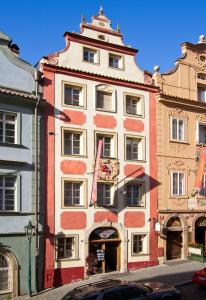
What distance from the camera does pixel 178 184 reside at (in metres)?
28.1

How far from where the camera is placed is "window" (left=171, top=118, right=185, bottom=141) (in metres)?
28.2

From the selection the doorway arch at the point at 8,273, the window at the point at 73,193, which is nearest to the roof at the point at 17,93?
the window at the point at 73,193

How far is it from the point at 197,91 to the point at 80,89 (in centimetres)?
963

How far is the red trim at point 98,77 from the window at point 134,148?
11.5 ft

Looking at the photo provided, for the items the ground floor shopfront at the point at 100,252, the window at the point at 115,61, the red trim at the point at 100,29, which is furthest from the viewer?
the window at the point at 115,61

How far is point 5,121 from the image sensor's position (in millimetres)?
21859

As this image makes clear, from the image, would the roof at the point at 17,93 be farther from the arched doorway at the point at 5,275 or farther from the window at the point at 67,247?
the arched doorway at the point at 5,275

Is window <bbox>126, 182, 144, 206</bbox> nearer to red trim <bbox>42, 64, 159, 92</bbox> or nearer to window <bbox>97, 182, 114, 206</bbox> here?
window <bbox>97, 182, 114, 206</bbox>

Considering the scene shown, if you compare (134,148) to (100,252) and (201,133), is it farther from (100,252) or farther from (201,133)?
(100,252)

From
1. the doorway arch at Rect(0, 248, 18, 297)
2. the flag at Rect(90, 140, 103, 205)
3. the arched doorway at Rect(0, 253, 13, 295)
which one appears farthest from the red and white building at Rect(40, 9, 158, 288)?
the arched doorway at Rect(0, 253, 13, 295)

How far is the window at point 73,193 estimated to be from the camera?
934 inches

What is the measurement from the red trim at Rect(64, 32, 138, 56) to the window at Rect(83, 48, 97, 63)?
0.38m

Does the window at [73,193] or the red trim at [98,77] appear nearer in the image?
the window at [73,193]

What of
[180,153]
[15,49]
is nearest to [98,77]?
[15,49]
